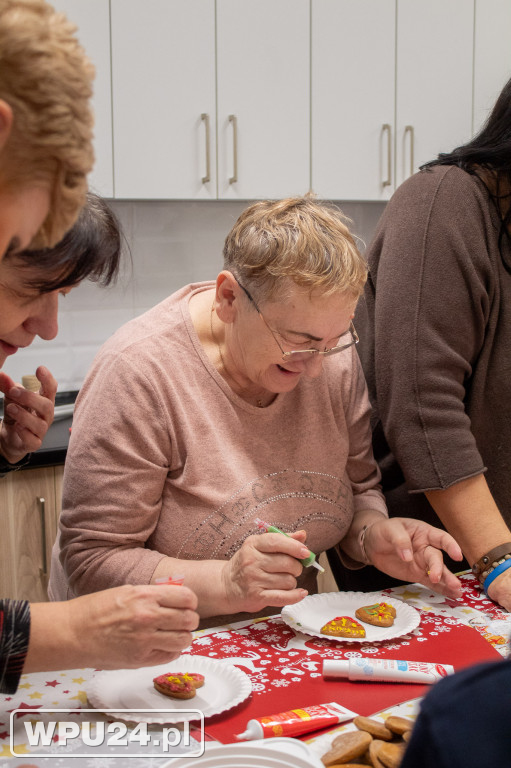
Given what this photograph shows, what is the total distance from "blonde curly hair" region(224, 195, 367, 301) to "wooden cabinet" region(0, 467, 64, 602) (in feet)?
4.12

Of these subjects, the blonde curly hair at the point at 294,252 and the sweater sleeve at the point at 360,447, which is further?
the sweater sleeve at the point at 360,447

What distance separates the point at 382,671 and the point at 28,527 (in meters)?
1.58

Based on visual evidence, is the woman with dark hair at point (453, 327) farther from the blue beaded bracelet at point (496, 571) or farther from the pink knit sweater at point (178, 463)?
the pink knit sweater at point (178, 463)

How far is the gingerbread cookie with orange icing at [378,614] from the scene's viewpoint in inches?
52.4

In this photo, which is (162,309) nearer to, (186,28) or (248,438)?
(248,438)

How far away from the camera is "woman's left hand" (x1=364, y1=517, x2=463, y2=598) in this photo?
141cm

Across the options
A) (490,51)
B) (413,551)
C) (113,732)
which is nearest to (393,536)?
(413,551)

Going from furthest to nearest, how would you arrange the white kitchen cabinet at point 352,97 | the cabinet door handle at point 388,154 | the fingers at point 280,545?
1. the cabinet door handle at point 388,154
2. the white kitchen cabinet at point 352,97
3. the fingers at point 280,545

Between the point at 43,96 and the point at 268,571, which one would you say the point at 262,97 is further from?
the point at 43,96

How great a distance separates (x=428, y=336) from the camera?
1488mm

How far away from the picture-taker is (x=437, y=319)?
149 centimetres

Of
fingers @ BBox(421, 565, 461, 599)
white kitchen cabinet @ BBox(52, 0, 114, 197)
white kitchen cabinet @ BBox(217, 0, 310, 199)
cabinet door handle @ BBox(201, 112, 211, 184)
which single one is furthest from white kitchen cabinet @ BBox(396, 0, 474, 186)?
fingers @ BBox(421, 565, 461, 599)

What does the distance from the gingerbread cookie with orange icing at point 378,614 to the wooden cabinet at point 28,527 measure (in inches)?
52.4

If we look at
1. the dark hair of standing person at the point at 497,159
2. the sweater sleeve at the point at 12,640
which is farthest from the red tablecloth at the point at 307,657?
the dark hair of standing person at the point at 497,159
